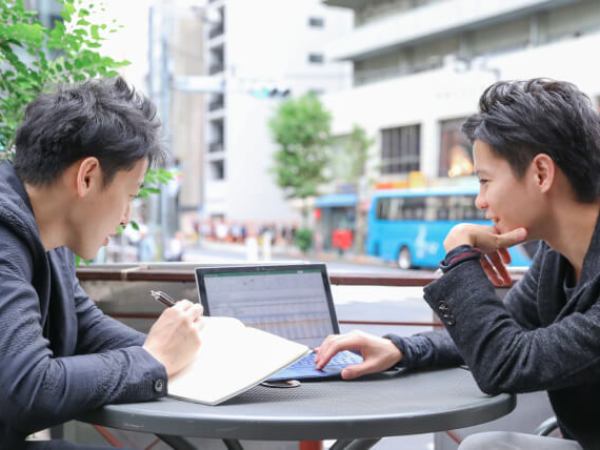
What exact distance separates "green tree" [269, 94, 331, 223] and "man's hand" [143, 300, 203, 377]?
29153 mm

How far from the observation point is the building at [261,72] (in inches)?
1660

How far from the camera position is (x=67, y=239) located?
4.79ft

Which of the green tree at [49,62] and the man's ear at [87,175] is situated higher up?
the green tree at [49,62]

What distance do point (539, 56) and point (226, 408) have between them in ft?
76.4

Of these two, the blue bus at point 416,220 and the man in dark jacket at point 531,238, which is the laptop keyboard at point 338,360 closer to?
the man in dark jacket at point 531,238

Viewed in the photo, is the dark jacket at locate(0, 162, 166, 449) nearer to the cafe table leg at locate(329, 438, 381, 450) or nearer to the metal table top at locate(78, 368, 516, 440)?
the metal table top at locate(78, 368, 516, 440)

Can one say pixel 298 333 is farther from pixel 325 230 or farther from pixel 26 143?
A: pixel 325 230

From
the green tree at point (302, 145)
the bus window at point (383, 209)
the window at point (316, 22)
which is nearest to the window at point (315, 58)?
the window at point (316, 22)

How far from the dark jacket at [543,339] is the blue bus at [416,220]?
53.2 ft

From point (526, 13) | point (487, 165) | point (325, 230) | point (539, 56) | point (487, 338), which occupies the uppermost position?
point (526, 13)

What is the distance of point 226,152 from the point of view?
4378 centimetres

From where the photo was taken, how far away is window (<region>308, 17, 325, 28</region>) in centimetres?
4350

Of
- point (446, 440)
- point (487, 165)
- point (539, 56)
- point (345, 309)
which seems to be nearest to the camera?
point (487, 165)

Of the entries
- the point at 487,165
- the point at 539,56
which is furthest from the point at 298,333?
the point at 539,56
